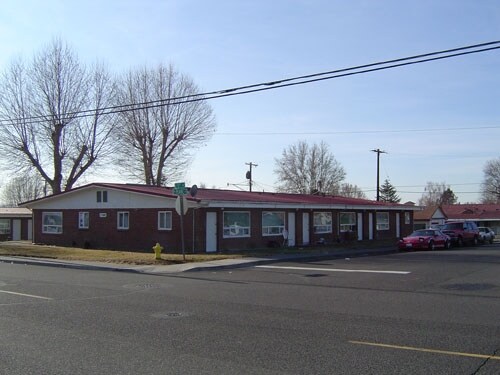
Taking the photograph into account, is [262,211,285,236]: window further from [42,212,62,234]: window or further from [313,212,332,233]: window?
[42,212,62,234]: window

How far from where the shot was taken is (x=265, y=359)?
6.73 meters

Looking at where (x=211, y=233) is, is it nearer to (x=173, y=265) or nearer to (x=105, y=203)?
(x=173, y=265)

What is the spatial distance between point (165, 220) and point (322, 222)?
11.9 meters

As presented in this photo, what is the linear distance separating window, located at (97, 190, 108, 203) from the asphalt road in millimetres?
17945

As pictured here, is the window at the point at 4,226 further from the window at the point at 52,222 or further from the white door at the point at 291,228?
the white door at the point at 291,228

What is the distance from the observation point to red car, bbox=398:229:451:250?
3247 cm

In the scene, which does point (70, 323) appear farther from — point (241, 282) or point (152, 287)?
point (241, 282)

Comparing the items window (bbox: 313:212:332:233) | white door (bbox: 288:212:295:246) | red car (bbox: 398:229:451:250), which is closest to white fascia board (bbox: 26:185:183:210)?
white door (bbox: 288:212:295:246)

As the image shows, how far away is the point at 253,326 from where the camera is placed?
881 centimetres

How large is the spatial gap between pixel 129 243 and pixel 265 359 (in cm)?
2642

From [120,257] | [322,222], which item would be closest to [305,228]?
[322,222]

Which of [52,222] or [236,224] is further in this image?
[52,222]

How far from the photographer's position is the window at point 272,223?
3231cm

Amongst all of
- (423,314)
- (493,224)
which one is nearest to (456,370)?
(423,314)
